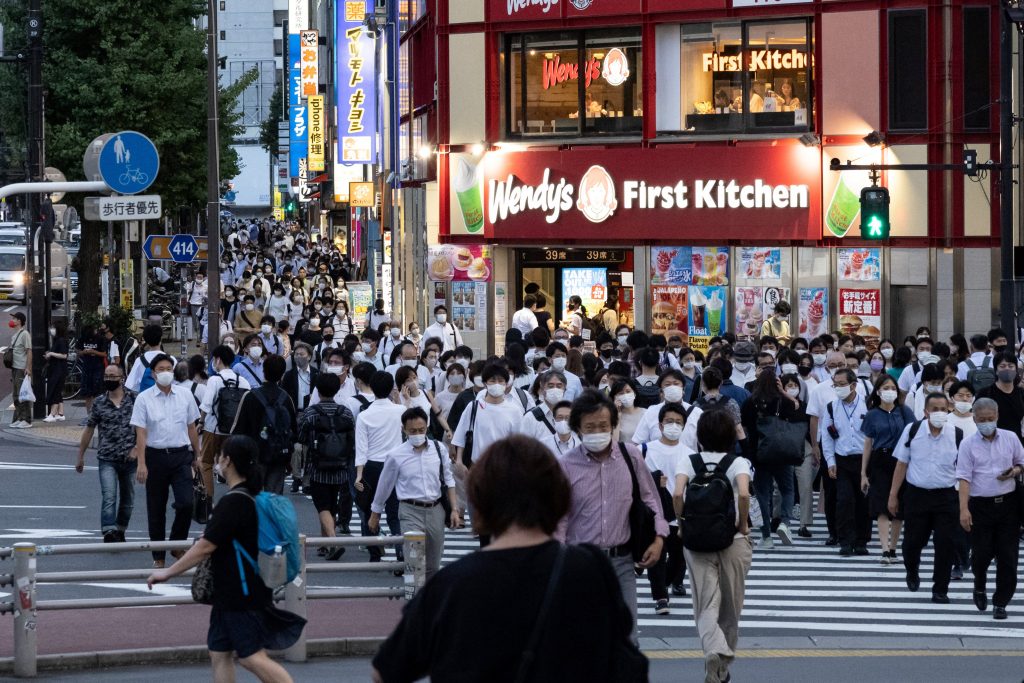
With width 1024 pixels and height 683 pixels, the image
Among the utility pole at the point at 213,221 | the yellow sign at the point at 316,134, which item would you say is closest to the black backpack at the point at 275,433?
the utility pole at the point at 213,221

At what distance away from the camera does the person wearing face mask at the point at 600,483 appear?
8812mm

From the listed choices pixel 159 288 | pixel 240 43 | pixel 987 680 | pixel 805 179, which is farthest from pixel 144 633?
pixel 240 43

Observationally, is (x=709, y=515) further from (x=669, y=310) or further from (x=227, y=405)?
(x=669, y=310)

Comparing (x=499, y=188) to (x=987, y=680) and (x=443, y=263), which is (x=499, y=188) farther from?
(x=987, y=680)

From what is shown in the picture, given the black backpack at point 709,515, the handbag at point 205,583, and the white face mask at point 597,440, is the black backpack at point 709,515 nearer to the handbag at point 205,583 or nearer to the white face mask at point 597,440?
the white face mask at point 597,440

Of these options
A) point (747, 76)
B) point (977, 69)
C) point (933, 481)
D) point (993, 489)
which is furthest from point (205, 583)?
point (747, 76)

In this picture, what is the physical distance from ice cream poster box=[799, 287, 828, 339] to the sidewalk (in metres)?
12.7

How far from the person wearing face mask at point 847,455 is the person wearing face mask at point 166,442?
5.93 metres

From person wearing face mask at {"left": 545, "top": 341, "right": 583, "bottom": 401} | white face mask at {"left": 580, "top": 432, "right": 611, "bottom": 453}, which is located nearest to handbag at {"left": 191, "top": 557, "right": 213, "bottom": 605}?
white face mask at {"left": 580, "top": 432, "right": 611, "bottom": 453}

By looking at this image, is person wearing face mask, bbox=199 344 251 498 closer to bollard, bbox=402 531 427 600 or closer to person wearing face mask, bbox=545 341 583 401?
person wearing face mask, bbox=545 341 583 401

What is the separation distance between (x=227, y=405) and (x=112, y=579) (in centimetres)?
472

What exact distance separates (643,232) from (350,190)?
2229 cm

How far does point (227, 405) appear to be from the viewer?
48.9ft

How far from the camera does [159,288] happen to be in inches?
2244
